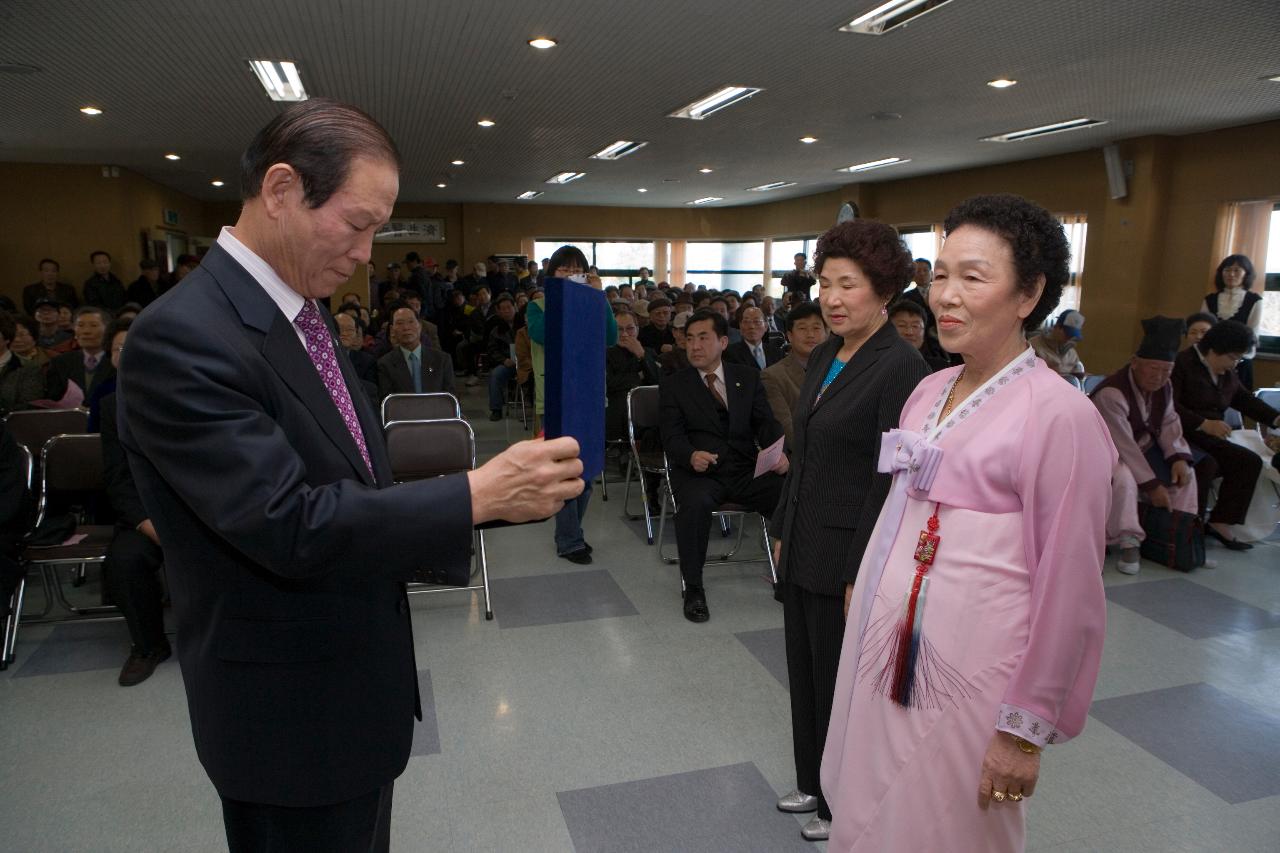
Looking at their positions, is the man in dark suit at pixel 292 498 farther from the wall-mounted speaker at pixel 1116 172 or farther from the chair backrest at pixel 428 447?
the wall-mounted speaker at pixel 1116 172

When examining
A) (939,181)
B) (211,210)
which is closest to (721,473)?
(939,181)

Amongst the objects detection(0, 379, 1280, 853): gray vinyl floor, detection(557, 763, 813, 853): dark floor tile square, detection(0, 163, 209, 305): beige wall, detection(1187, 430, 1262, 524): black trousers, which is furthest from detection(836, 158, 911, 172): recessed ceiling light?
detection(0, 163, 209, 305): beige wall

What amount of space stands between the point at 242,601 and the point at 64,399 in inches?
200

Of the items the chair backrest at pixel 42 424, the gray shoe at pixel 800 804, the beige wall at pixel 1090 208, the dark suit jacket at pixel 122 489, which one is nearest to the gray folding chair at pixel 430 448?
the dark suit jacket at pixel 122 489

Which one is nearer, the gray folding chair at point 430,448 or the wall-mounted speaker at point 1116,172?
the gray folding chair at point 430,448

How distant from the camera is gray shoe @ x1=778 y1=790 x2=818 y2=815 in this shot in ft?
7.73

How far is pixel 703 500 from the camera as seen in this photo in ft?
13.2

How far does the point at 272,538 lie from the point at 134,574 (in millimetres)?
2932

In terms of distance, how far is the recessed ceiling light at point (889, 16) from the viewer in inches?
197

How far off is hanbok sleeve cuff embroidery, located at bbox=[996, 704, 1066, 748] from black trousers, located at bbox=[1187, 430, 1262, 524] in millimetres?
4743

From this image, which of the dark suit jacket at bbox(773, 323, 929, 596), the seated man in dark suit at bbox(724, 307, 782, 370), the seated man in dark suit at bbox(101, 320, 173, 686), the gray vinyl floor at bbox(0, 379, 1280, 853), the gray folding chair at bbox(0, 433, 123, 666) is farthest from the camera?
the seated man in dark suit at bbox(724, 307, 782, 370)

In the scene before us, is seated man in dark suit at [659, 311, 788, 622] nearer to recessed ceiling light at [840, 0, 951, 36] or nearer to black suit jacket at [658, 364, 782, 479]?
black suit jacket at [658, 364, 782, 479]

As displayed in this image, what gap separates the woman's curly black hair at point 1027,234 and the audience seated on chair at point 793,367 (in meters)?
2.90

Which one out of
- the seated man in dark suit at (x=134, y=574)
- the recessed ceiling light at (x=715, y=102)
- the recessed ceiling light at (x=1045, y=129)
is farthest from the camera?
the recessed ceiling light at (x=1045, y=129)
